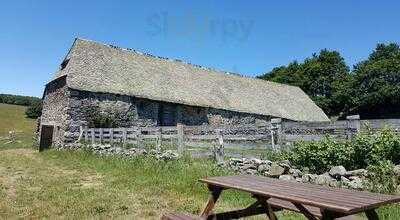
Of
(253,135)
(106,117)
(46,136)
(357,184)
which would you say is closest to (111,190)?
(253,135)

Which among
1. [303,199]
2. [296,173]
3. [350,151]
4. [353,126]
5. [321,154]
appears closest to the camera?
[303,199]

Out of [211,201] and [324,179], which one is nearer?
[211,201]

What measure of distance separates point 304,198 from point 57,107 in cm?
2435

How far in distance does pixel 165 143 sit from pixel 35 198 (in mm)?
7306

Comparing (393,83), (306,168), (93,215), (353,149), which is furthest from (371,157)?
(393,83)

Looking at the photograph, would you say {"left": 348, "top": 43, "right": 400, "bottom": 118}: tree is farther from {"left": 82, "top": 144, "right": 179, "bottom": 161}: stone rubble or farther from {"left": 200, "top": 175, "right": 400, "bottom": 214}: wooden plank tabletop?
{"left": 200, "top": 175, "right": 400, "bottom": 214}: wooden plank tabletop

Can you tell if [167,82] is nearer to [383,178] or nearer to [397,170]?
[397,170]

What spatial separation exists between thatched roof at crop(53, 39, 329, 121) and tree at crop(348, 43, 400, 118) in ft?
32.1

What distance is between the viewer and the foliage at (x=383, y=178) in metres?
7.76

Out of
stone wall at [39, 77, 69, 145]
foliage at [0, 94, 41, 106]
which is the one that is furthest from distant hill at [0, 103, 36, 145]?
stone wall at [39, 77, 69, 145]

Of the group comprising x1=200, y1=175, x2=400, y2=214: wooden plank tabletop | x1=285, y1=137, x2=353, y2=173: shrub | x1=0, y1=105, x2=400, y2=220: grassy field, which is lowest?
x1=0, y1=105, x2=400, y2=220: grassy field

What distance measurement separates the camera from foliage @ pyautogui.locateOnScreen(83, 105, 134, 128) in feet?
82.9

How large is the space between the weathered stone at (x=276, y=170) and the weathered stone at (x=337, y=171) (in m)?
1.25

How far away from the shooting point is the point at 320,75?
57156 millimetres
